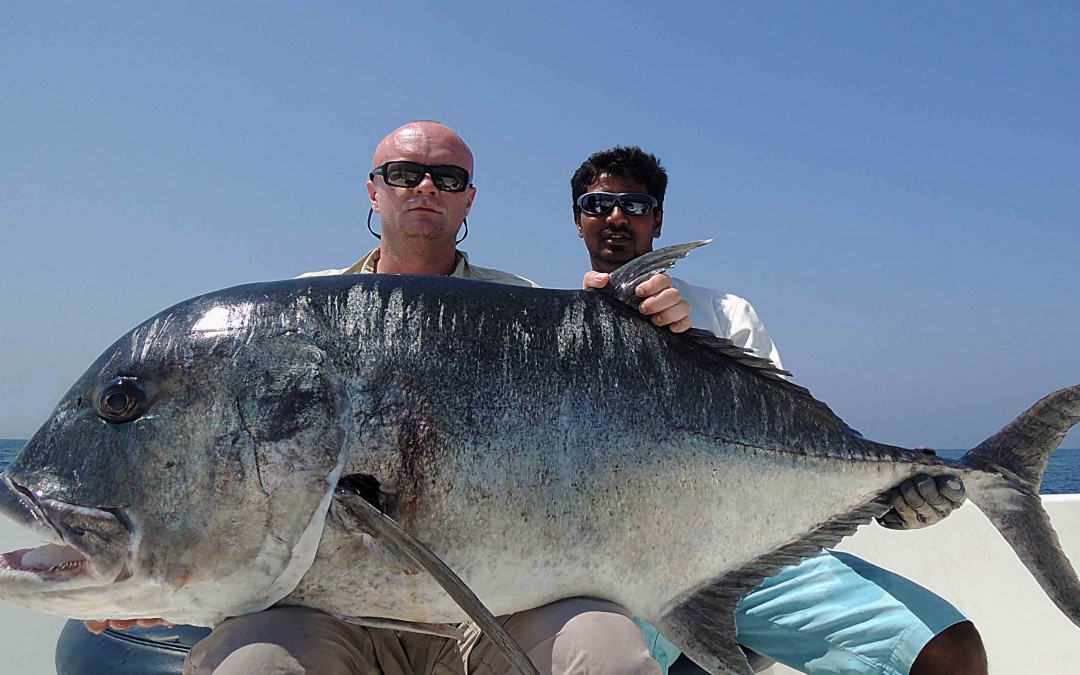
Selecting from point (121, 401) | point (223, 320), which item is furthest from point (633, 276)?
point (121, 401)

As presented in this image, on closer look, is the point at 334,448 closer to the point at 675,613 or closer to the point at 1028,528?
the point at 675,613

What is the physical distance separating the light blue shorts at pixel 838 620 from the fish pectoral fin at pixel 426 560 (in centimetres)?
141

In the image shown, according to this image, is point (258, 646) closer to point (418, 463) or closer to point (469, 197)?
point (418, 463)

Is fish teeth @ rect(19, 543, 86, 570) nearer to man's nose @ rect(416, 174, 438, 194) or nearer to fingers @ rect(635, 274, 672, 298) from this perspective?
fingers @ rect(635, 274, 672, 298)

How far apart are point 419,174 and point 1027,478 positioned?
2931 mm

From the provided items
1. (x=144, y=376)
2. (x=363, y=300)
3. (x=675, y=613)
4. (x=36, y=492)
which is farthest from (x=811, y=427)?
(x=36, y=492)

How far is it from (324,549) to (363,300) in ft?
2.22

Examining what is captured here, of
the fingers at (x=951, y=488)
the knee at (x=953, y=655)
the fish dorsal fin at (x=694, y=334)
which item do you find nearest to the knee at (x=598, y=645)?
the fish dorsal fin at (x=694, y=334)

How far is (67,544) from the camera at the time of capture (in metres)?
1.88

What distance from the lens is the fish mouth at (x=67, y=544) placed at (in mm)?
1884

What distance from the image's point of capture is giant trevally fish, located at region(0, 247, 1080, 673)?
1.97 metres

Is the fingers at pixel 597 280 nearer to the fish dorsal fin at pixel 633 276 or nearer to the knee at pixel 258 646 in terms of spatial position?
the fish dorsal fin at pixel 633 276

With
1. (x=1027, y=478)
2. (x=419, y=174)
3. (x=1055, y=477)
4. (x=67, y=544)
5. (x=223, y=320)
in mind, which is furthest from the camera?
(x=1055, y=477)

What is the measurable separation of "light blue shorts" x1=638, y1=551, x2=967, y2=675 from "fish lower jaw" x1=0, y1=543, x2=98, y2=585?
6.74 feet
